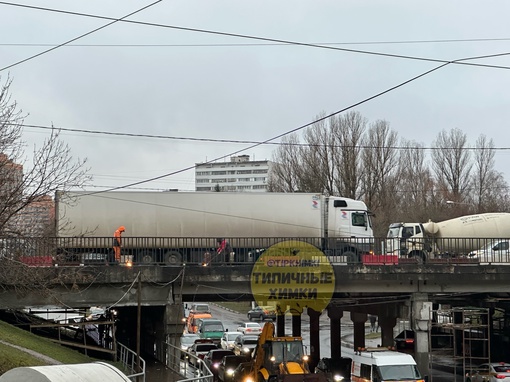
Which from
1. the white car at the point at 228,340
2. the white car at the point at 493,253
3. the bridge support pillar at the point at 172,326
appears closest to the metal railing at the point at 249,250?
the white car at the point at 493,253

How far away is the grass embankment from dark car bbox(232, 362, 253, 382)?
5.82 m

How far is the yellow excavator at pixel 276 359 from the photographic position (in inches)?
987

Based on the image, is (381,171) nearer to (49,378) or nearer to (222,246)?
(222,246)

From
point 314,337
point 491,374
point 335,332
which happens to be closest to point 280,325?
point 314,337

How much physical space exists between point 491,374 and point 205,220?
18069mm

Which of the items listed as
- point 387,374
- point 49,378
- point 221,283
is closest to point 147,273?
point 221,283

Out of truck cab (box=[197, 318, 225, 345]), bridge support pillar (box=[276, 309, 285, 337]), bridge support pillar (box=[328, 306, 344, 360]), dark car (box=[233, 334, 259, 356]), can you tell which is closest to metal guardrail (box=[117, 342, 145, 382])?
dark car (box=[233, 334, 259, 356])

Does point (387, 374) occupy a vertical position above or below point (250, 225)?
below

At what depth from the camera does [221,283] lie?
3206cm

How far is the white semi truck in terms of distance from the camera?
129 feet

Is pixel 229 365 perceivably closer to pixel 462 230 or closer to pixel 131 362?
pixel 131 362

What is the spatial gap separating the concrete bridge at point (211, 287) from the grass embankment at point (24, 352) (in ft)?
4.75

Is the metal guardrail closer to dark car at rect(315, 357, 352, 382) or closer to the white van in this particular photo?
the white van

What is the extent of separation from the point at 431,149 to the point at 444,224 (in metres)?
39.1
